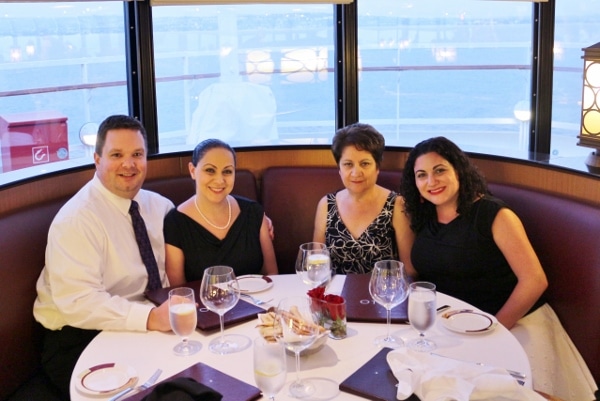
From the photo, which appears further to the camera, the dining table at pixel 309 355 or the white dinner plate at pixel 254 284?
the white dinner plate at pixel 254 284

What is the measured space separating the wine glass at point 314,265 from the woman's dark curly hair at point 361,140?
899 mm

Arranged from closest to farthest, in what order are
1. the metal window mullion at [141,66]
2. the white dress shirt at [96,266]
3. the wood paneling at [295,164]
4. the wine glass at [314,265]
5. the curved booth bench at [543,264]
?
the wine glass at [314,265] < the white dress shirt at [96,266] < the curved booth bench at [543,264] < the wood paneling at [295,164] < the metal window mullion at [141,66]

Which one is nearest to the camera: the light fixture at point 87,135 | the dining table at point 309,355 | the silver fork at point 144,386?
the silver fork at point 144,386

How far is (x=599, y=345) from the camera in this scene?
2445 mm

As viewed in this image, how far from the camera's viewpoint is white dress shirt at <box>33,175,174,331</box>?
2.27 m

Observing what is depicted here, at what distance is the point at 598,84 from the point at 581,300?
3.50ft

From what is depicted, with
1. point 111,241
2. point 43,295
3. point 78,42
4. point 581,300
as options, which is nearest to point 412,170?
point 581,300

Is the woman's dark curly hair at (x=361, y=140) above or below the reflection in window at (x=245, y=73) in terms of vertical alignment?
below

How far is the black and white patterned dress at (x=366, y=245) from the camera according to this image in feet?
9.51

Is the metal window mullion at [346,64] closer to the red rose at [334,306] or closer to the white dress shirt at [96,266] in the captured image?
the white dress shirt at [96,266]

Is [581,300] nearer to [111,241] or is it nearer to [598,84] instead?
[598,84]

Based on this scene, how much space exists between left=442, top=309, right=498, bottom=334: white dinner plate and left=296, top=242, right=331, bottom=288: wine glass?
417mm

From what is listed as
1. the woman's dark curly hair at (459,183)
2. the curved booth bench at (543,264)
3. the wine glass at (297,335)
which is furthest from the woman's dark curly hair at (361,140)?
the wine glass at (297,335)

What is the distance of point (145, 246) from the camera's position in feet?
8.73
